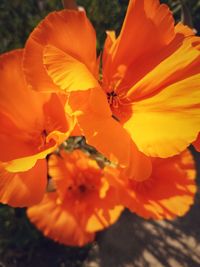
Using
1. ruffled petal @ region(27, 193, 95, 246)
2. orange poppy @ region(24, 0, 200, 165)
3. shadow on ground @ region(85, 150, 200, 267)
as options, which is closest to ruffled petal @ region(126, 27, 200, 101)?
orange poppy @ region(24, 0, 200, 165)

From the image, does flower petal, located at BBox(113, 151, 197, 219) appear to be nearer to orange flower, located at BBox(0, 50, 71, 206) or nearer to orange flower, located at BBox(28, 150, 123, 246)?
orange flower, located at BBox(28, 150, 123, 246)

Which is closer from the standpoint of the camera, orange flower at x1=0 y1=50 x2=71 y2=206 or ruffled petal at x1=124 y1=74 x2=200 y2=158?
ruffled petal at x1=124 y1=74 x2=200 y2=158

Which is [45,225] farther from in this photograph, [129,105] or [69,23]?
[69,23]

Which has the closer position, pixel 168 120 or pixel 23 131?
pixel 168 120

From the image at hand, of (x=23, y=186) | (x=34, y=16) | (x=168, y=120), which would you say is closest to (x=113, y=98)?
(x=168, y=120)

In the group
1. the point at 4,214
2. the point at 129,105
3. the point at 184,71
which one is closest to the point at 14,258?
the point at 4,214

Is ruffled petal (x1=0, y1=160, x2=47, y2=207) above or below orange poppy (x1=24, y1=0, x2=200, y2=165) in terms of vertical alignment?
below

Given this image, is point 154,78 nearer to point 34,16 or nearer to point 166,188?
point 166,188
